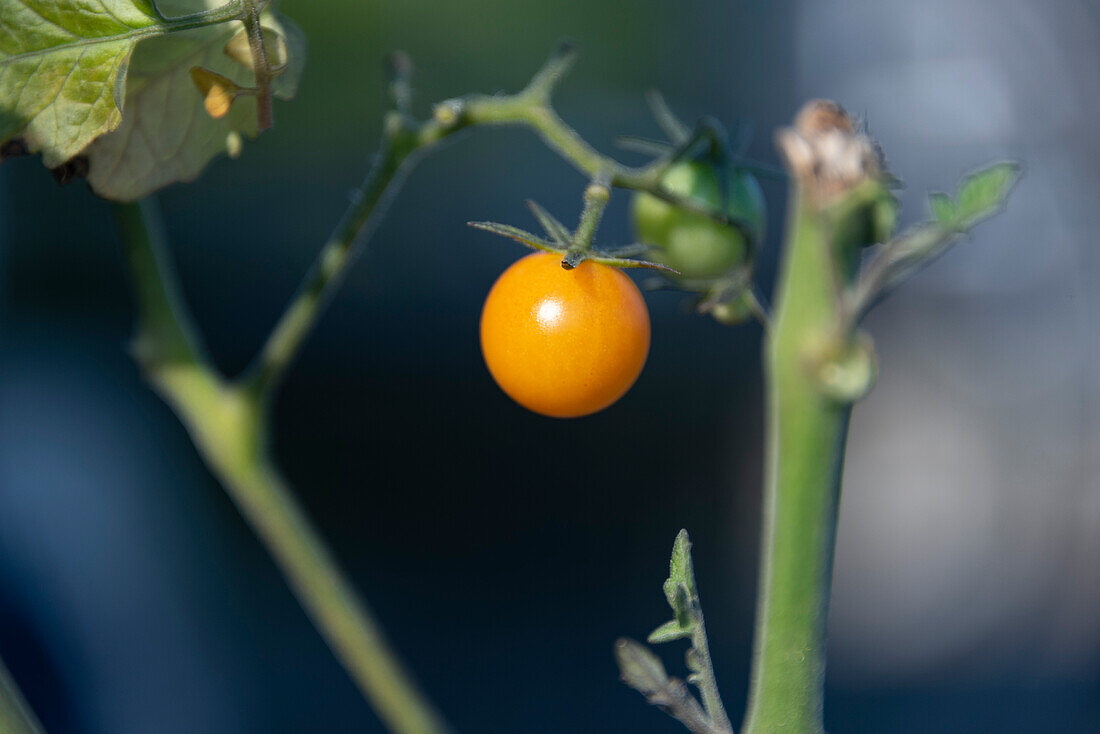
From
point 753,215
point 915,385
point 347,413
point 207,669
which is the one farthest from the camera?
point 915,385

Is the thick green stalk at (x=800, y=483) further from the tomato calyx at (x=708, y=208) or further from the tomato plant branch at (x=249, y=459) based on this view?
the tomato plant branch at (x=249, y=459)

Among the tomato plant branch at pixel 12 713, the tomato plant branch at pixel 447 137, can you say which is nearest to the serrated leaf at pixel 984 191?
the tomato plant branch at pixel 447 137

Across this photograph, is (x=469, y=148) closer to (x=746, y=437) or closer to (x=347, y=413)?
(x=347, y=413)

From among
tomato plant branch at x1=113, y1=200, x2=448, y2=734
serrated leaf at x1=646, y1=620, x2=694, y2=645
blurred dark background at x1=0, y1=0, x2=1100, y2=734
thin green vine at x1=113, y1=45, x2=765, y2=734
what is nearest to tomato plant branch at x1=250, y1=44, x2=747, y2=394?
thin green vine at x1=113, y1=45, x2=765, y2=734

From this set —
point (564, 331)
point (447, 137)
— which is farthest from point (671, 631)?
point (447, 137)

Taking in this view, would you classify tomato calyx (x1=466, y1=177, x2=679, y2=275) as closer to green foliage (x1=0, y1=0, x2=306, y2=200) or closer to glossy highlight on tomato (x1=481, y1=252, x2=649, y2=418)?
glossy highlight on tomato (x1=481, y1=252, x2=649, y2=418)

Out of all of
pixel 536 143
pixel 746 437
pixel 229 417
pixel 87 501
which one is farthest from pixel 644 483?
pixel 229 417
